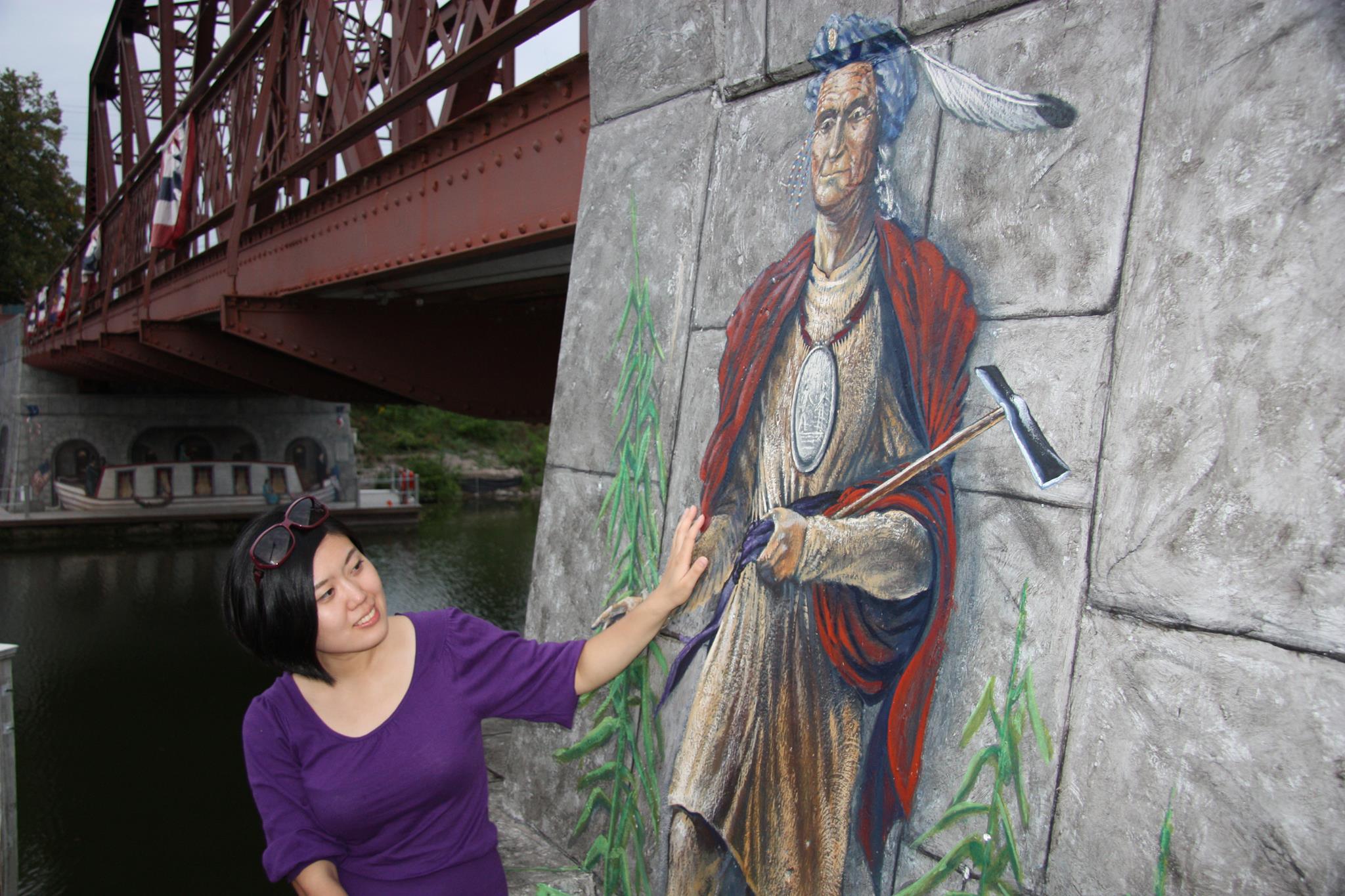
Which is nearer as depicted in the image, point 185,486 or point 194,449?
point 185,486

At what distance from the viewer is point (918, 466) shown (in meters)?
2.12

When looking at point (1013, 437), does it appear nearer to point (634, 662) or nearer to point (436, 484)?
point (634, 662)

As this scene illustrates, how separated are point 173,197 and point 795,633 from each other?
12.8m

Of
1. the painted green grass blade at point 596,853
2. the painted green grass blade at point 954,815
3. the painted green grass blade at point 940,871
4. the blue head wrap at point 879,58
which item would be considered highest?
the blue head wrap at point 879,58

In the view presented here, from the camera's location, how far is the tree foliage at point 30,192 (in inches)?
1483

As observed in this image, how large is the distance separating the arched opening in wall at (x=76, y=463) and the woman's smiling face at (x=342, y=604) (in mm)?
27605

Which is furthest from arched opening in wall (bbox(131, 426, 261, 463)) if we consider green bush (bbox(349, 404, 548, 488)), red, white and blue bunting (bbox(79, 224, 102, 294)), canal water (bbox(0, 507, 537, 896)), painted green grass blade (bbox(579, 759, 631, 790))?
painted green grass blade (bbox(579, 759, 631, 790))

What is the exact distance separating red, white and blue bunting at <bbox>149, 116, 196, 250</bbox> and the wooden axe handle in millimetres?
12512

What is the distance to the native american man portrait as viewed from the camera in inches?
82.7

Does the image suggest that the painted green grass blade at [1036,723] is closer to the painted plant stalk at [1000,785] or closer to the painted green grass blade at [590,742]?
the painted plant stalk at [1000,785]

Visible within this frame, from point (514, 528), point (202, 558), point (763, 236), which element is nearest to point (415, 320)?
point (763, 236)

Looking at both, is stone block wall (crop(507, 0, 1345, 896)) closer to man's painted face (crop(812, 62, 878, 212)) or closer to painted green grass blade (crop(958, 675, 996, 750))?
painted green grass blade (crop(958, 675, 996, 750))

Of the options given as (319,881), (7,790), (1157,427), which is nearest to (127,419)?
(7,790)

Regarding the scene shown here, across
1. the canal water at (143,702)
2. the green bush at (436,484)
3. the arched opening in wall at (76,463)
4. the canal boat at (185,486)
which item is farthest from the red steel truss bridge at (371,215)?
the green bush at (436,484)
